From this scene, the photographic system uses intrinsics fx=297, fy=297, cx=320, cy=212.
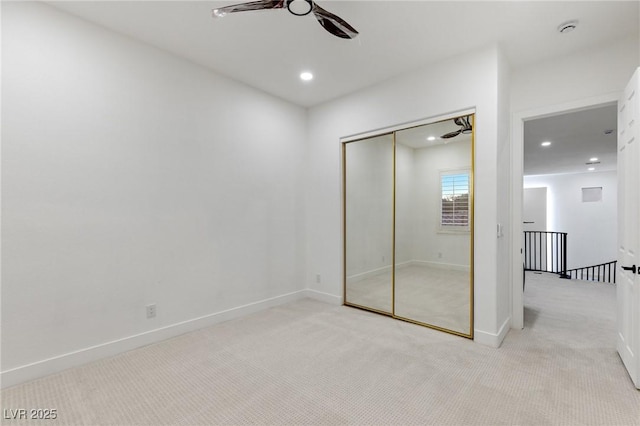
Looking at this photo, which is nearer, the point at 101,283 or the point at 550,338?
the point at 101,283

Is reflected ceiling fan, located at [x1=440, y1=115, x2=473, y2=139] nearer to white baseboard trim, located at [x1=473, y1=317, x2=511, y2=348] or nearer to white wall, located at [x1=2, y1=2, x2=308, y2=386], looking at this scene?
white baseboard trim, located at [x1=473, y1=317, x2=511, y2=348]

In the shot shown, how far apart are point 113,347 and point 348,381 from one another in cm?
210

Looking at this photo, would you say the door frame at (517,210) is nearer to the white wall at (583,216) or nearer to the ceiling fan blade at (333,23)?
the ceiling fan blade at (333,23)

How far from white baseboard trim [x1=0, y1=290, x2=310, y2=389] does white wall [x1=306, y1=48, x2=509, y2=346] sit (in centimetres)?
118

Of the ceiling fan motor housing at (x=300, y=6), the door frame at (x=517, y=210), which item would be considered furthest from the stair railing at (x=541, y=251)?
the ceiling fan motor housing at (x=300, y=6)

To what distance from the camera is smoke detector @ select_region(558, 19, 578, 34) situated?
2526mm

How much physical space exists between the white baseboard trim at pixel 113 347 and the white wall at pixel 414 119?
1.18m

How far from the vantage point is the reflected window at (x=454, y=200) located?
10.4 feet

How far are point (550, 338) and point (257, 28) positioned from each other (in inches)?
163

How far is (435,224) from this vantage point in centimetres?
347

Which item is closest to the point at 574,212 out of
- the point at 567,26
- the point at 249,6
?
the point at 567,26

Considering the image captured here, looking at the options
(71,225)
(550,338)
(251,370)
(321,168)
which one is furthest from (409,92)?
(71,225)

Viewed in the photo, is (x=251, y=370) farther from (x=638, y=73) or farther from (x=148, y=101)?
(x=638, y=73)

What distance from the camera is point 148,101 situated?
2.91 meters
